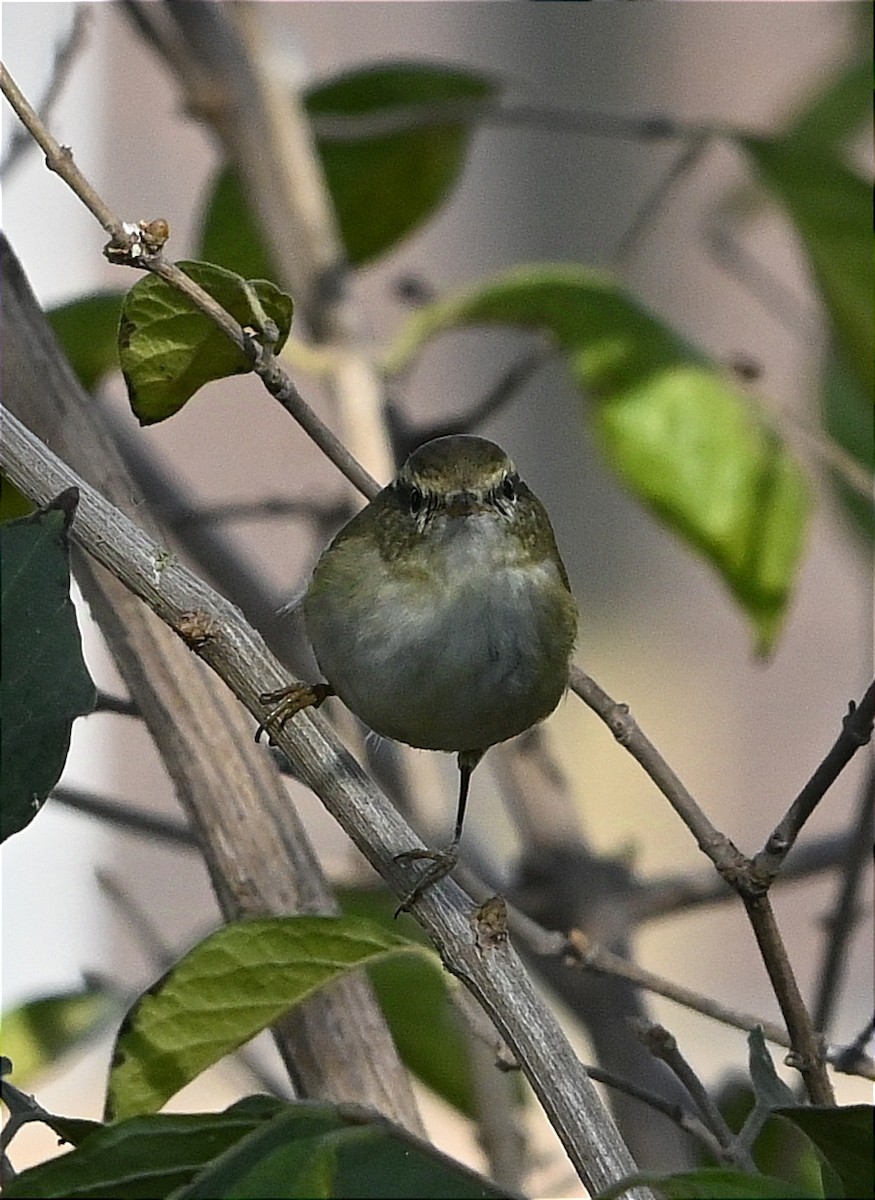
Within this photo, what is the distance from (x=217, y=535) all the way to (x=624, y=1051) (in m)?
0.80

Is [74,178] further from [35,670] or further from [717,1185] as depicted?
[717,1185]

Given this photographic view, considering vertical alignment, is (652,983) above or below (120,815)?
below

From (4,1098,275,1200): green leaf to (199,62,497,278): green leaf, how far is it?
4.38 ft

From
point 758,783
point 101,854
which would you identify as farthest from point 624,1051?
point 758,783

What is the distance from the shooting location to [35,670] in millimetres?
818

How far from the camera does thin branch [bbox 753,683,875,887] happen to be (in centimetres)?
97

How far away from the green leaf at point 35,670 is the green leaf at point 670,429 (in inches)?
38.3

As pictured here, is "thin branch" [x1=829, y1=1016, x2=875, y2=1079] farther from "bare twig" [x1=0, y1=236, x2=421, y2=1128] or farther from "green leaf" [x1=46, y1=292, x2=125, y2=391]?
"green leaf" [x1=46, y1=292, x2=125, y2=391]

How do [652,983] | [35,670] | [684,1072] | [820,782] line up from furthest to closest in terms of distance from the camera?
[652,983]
[684,1072]
[820,782]
[35,670]

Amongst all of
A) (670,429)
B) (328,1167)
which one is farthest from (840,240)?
(328,1167)

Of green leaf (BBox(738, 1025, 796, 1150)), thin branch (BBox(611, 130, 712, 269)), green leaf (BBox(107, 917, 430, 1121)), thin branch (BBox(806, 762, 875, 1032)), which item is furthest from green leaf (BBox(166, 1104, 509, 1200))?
thin branch (BBox(611, 130, 712, 269))

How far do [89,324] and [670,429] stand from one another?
60cm

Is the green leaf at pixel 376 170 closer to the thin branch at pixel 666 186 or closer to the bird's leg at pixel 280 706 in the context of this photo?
the thin branch at pixel 666 186

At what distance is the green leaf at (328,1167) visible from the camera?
69 cm
